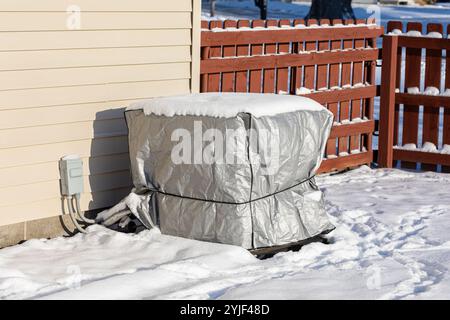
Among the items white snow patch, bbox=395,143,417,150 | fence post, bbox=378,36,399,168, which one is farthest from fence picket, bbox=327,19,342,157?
white snow patch, bbox=395,143,417,150

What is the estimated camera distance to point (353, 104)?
9984 mm

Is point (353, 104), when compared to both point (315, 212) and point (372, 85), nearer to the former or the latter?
point (372, 85)

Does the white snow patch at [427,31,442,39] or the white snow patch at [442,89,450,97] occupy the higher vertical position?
the white snow patch at [427,31,442,39]

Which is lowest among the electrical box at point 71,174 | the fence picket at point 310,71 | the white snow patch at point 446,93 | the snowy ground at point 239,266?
the snowy ground at point 239,266

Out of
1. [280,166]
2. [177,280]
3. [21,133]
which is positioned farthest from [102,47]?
[177,280]

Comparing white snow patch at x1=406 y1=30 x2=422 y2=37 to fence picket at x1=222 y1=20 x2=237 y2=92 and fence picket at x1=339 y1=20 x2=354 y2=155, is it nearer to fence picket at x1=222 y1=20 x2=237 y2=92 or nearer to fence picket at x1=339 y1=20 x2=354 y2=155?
fence picket at x1=339 y1=20 x2=354 y2=155

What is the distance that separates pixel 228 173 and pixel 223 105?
47 centimetres

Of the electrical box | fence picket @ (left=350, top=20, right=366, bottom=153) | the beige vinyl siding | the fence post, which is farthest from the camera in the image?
the fence post

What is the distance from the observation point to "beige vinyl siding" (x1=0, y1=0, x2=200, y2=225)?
6.45 m

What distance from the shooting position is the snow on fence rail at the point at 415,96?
994cm

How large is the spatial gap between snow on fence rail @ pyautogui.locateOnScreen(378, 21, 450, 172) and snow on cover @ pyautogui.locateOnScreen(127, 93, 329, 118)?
11.0 ft

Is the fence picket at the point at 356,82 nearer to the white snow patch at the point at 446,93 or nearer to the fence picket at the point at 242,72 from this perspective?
the white snow patch at the point at 446,93

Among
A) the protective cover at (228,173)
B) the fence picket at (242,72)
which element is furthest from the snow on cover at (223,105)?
the fence picket at (242,72)

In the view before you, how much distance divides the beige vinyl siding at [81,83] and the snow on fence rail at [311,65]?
27.1 inches
